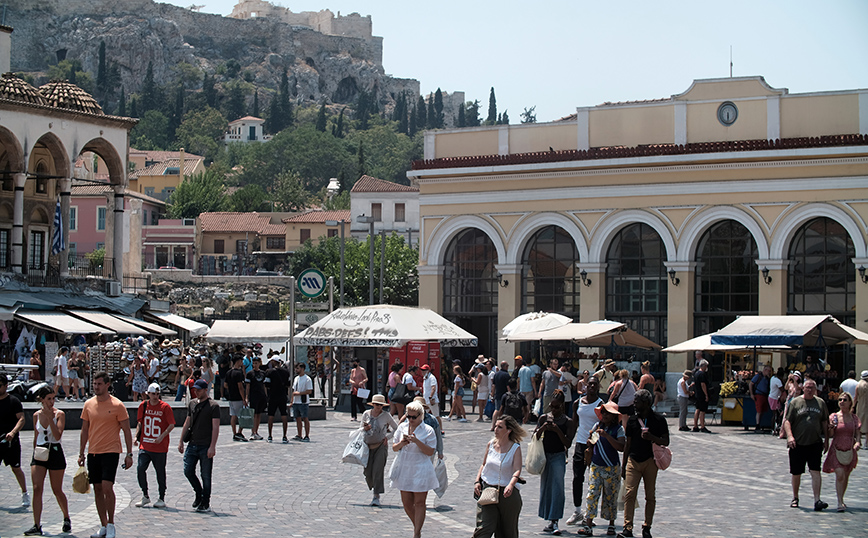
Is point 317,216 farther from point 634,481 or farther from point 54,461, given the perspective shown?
A: point 634,481

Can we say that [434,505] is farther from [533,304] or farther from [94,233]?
[94,233]

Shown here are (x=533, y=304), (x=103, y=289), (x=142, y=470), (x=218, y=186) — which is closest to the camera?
(x=142, y=470)

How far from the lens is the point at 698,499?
1397cm

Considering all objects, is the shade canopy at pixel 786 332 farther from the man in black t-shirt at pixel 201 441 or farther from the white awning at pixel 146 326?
the white awning at pixel 146 326

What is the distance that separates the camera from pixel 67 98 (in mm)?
35906

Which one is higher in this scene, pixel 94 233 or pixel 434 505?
pixel 94 233

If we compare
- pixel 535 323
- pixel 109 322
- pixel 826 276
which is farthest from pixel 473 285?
pixel 109 322

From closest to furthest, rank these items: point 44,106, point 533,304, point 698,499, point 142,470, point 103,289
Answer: point 142,470 → point 698,499 → point 533,304 → point 44,106 → point 103,289

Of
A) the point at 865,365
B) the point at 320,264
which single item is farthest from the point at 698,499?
the point at 320,264

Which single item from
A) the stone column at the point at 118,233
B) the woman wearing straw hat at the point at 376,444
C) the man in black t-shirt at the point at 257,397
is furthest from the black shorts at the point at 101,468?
the stone column at the point at 118,233

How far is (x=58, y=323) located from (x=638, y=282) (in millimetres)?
14933

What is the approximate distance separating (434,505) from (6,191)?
2689 cm

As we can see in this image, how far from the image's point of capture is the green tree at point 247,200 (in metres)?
113

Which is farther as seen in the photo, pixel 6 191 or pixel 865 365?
pixel 6 191
